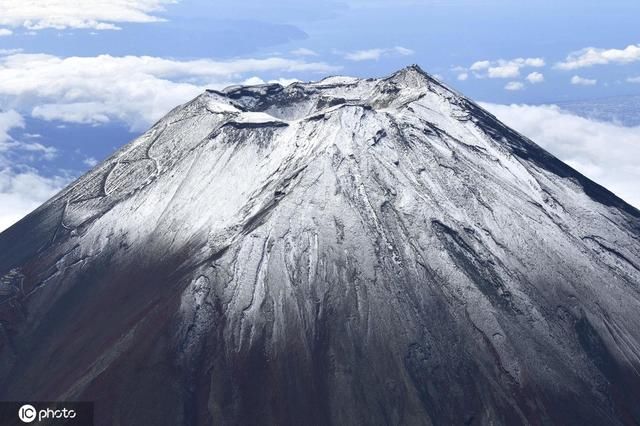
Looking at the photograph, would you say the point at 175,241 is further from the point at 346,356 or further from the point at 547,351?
the point at 547,351

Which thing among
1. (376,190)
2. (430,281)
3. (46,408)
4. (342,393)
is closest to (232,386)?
(342,393)

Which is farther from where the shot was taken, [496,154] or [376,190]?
[496,154]

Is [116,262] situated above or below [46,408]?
above

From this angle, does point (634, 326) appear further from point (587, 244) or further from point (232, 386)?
point (232, 386)

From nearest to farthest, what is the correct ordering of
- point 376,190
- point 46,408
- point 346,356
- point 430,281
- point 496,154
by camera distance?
point 46,408
point 346,356
point 430,281
point 376,190
point 496,154

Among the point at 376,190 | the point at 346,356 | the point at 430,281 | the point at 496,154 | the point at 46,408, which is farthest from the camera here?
the point at 496,154

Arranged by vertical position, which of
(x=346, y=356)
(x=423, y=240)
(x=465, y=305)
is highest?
(x=423, y=240)
